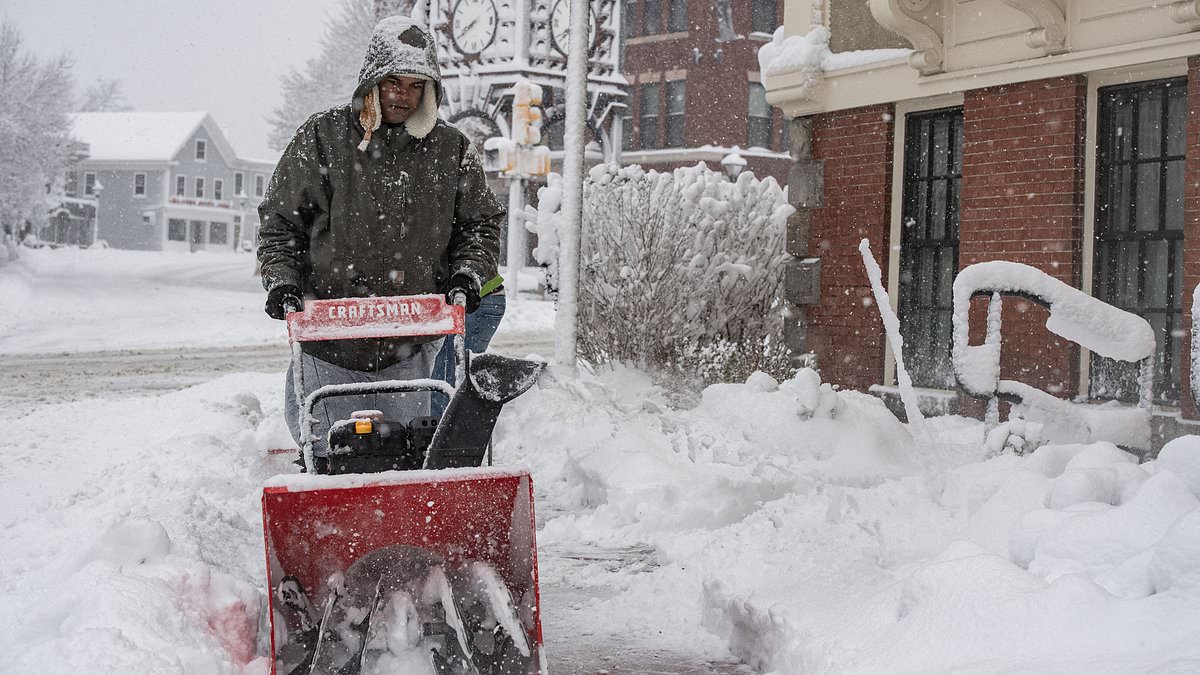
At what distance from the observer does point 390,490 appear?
145 inches

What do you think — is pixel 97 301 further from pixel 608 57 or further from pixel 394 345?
pixel 394 345

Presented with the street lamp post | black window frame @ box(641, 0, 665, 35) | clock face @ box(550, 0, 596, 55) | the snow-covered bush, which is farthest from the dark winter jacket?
the street lamp post

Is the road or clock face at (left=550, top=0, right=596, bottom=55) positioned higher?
clock face at (left=550, top=0, right=596, bottom=55)

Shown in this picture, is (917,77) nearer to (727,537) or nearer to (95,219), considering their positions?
(727,537)

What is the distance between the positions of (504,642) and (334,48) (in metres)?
48.2

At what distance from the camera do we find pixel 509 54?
33.6 metres

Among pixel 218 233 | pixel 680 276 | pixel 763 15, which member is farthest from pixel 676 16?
pixel 218 233

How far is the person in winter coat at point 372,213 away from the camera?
465 centimetres

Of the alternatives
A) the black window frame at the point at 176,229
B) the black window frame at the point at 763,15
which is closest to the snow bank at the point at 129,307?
the black window frame at the point at 763,15

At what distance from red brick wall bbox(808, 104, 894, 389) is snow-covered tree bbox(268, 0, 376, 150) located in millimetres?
34974

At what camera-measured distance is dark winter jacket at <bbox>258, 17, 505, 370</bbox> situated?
15.3 feet

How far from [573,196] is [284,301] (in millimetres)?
6450

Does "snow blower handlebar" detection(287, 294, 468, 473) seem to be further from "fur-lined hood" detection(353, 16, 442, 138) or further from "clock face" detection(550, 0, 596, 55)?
"clock face" detection(550, 0, 596, 55)

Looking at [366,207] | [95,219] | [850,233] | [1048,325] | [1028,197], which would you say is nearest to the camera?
[366,207]
